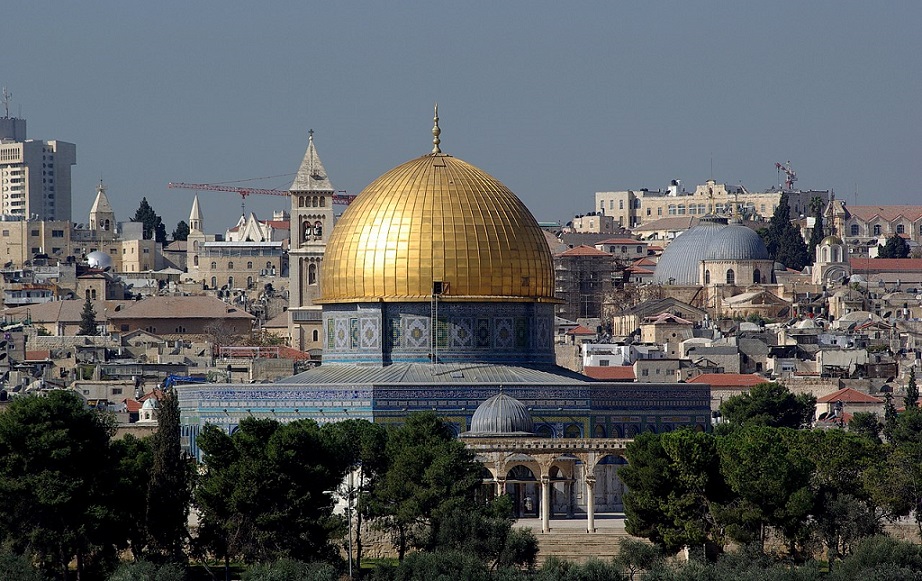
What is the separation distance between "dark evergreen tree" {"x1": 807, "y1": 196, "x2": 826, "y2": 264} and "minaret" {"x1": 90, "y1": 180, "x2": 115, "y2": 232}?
129 feet

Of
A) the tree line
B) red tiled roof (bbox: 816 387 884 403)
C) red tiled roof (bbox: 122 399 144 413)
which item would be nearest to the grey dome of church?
red tiled roof (bbox: 816 387 884 403)

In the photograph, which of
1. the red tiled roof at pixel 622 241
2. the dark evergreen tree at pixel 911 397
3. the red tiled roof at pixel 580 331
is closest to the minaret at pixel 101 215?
the red tiled roof at pixel 622 241

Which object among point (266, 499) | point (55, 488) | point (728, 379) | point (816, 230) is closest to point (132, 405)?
point (728, 379)

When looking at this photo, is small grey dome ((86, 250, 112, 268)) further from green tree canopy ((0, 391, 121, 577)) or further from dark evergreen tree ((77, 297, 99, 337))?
green tree canopy ((0, 391, 121, 577))

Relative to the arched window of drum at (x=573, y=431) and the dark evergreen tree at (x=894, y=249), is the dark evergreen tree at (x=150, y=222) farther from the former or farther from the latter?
the arched window of drum at (x=573, y=431)

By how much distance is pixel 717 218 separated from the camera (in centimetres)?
12394

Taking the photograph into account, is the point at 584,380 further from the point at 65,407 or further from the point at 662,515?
the point at 65,407

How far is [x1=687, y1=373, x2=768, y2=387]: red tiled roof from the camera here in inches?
2936

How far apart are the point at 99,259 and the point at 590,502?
88776mm

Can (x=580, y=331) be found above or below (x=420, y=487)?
above

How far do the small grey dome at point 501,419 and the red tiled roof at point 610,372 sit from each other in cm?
2534

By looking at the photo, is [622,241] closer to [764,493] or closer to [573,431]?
[573,431]

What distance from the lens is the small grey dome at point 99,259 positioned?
132 m

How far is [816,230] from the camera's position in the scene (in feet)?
452
